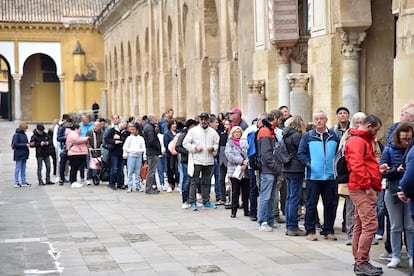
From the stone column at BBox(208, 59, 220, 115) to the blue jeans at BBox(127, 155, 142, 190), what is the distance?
24.3 feet

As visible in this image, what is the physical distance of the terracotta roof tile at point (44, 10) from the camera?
54656 millimetres

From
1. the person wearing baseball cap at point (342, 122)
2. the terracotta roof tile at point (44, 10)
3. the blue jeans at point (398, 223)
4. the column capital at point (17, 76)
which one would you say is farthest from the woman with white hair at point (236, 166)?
the column capital at point (17, 76)

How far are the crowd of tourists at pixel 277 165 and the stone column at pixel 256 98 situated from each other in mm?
1902

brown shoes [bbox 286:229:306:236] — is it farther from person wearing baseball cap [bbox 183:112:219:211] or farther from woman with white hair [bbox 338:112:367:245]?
person wearing baseball cap [bbox 183:112:219:211]

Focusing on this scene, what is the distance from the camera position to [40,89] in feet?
194

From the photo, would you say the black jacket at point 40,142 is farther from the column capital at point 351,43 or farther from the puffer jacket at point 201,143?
the column capital at point 351,43

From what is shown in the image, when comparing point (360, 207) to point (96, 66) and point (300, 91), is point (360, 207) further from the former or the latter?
point (96, 66)

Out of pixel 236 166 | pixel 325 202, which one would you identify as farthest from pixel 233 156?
pixel 325 202

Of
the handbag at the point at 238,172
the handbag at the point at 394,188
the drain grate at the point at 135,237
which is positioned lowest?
the drain grate at the point at 135,237

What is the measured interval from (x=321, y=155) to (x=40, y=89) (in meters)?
51.3

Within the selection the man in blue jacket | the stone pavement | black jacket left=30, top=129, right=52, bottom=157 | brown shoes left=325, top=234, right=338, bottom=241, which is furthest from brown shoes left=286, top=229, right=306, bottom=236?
black jacket left=30, top=129, right=52, bottom=157

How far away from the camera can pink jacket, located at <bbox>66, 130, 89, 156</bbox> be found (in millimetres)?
18578

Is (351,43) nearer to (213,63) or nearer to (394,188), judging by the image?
(394,188)

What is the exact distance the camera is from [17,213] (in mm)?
13898
